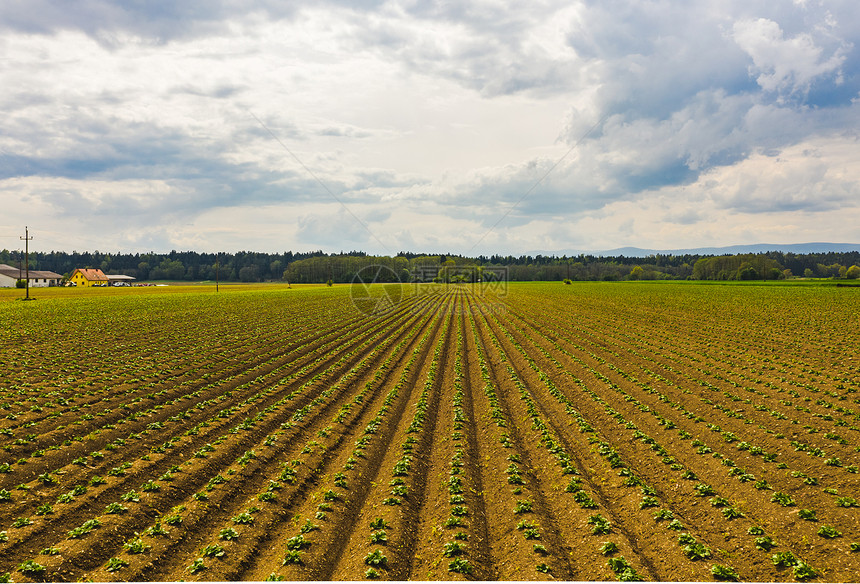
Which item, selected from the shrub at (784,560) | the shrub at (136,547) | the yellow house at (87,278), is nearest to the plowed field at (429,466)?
the shrub at (136,547)

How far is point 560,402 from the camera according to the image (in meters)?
18.1

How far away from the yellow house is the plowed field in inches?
6287

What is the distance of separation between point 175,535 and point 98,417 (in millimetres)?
8603

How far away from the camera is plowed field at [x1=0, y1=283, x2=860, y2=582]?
8.19 meters

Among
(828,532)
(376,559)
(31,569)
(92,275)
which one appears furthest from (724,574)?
(92,275)

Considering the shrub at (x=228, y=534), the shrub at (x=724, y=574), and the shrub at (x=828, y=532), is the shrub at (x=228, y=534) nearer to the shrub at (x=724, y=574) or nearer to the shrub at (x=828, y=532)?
the shrub at (x=724, y=574)

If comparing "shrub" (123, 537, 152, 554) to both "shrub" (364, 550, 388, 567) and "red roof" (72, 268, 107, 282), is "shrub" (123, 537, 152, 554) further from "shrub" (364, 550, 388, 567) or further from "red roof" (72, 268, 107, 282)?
"red roof" (72, 268, 107, 282)

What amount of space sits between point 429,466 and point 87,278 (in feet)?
605

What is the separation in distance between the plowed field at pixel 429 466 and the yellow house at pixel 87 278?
159679 millimetres

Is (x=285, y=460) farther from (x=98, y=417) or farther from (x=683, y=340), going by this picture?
(x=683, y=340)

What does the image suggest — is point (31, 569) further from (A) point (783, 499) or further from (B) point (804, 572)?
(A) point (783, 499)

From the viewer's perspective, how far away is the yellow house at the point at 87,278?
15800cm

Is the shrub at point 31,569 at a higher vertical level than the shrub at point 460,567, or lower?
higher

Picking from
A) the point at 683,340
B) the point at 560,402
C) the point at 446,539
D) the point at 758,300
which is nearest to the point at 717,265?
the point at 758,300
